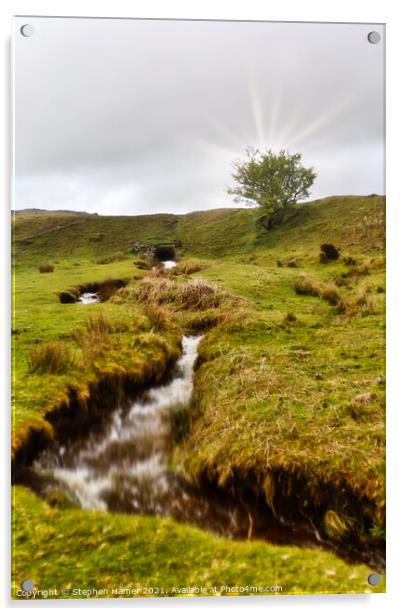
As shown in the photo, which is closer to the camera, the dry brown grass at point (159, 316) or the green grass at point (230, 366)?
the green grass at point (230, 366)

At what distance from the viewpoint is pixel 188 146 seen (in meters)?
3.63

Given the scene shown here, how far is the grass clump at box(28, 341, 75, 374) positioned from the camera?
341 cm

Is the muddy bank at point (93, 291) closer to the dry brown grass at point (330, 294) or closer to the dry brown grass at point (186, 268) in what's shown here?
the dry brown grass at point (186, 268)

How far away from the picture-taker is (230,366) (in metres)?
3.57

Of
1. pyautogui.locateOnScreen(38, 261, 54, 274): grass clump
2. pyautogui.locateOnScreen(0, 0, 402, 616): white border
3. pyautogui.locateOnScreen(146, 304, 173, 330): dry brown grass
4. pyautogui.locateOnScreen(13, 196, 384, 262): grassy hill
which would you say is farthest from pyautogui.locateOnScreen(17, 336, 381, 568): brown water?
pyautogui.locateOnScreen(13, 196, 384, 262): grassy hill

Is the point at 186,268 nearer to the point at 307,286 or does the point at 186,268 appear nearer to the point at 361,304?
the point at 307,286

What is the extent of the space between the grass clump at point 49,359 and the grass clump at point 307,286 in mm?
2047

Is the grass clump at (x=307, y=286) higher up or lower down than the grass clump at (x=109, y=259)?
lower down

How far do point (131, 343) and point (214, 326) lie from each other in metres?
0.73

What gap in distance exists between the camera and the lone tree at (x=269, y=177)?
359cm

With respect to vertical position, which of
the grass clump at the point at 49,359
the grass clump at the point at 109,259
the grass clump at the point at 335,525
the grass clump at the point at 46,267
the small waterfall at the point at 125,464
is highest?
the grass clump at the point at 109,259

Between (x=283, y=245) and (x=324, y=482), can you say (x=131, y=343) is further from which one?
(x=324, y=482)
